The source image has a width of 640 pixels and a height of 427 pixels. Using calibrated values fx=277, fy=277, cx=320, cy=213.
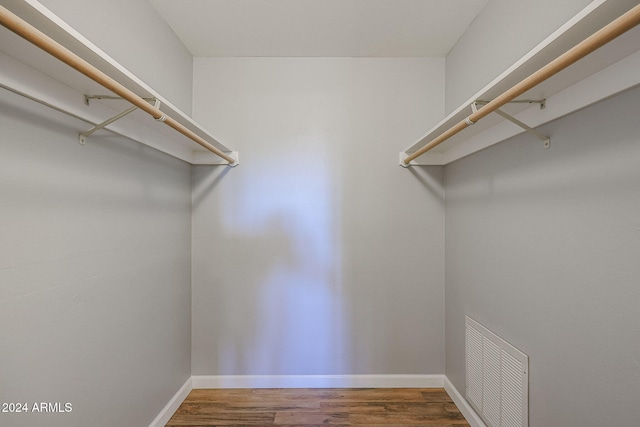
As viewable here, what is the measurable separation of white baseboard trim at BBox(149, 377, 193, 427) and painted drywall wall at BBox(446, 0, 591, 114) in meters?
2.66

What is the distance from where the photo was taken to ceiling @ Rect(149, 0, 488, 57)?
5.10 feet

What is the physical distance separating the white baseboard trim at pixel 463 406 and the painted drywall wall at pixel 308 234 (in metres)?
0.13

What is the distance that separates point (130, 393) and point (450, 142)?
223cm

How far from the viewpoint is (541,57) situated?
2.82 ft

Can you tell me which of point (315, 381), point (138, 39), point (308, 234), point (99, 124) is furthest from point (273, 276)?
point (138, 39)

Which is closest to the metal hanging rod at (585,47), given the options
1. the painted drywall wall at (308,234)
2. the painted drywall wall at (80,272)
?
the painted drywall wall at (308,234)

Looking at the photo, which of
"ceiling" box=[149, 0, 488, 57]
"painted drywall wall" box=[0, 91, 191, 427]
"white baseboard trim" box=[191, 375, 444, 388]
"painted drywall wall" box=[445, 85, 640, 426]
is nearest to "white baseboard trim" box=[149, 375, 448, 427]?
"white baseboard trim" box=[191, 375, 444, 388]

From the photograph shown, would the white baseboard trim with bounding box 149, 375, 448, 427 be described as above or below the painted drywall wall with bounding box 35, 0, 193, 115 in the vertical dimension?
below

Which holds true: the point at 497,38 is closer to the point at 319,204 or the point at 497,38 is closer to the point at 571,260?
the point at 571,260

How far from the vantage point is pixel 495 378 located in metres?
1.41

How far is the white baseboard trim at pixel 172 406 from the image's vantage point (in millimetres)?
1601

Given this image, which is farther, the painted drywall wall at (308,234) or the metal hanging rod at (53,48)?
the painted drywall wall at (308,234)

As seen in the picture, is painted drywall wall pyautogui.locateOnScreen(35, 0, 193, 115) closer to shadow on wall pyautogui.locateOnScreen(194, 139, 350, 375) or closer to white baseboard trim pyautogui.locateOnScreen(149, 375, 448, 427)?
shadow on wall pyautogui.locateOnScreen(194, 139, 350, 375)

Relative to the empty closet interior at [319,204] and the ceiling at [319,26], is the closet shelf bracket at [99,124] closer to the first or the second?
the empty closet interior at [319,204]
